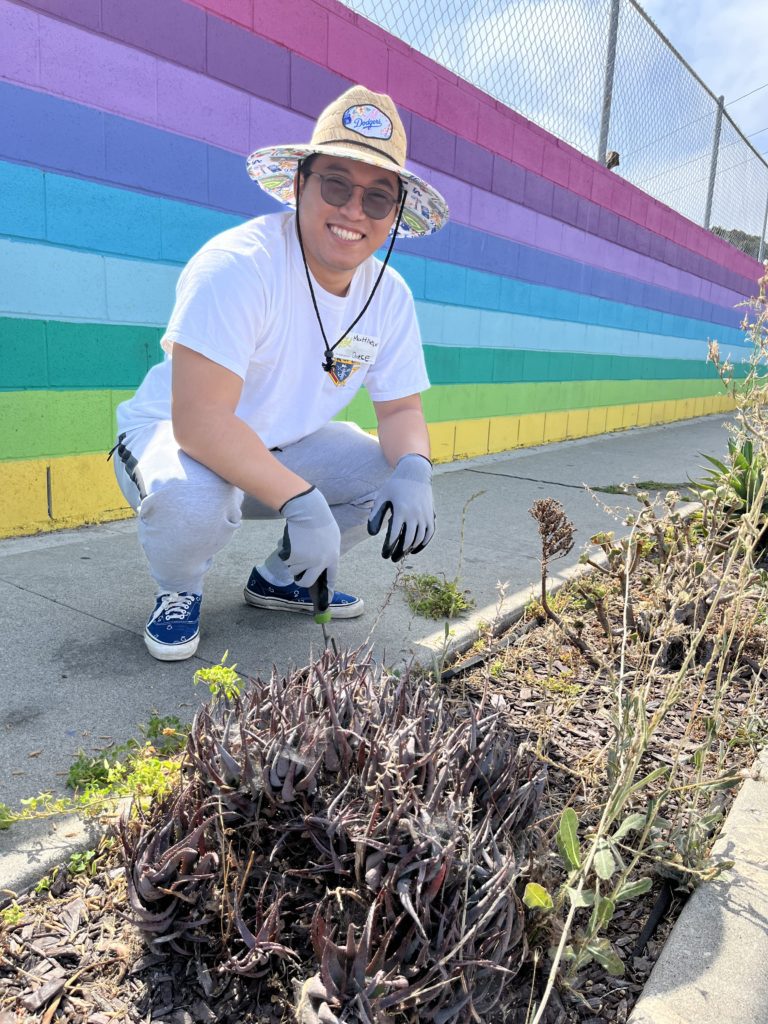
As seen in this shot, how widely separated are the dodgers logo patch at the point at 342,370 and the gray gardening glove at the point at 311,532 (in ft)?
1.87

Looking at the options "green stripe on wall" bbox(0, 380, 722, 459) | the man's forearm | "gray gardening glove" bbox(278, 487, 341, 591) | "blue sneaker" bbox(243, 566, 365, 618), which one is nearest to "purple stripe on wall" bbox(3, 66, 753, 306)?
"green stripe on wall" bbox(0, 380, 722, 459)

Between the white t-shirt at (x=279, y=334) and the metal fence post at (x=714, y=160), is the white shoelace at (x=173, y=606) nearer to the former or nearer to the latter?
the white t-shirt at (x=279, y=334)

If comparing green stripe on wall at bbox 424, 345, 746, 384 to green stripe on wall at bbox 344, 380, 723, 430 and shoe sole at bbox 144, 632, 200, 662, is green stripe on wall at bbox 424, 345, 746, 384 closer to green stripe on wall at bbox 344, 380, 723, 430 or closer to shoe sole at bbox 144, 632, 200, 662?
green stripe on wall at bbox 344, 380, 723, 430

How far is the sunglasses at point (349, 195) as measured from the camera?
245 centimetres

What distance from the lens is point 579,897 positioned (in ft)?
4.35

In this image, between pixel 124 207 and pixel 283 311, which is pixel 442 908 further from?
pixel 124 207

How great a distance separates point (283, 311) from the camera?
2.54 m

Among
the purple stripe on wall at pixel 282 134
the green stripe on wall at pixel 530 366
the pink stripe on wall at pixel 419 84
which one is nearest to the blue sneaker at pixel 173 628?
the purple stripe on wall at pixel 282 134

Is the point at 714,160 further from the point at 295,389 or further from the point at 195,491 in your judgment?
the point at 195,491

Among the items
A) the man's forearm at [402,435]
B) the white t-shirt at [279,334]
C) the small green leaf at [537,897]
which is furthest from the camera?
the man's forearm at [402,435]

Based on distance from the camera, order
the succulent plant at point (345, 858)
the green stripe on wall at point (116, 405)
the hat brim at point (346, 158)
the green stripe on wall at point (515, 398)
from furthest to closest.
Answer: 1. the green stripe on wall at point (515, 398)
2. the green stripe on wall at point (116, 405)
3. the hat brim at point (346, 158)
4. the succulent plant at point (345, 858)

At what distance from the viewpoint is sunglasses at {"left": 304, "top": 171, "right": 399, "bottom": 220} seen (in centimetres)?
245

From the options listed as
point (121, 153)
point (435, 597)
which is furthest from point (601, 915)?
point (121, 153)

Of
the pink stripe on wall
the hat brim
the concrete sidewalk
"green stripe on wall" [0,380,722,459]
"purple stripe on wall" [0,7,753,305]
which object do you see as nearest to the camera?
the concrete sidewalk
